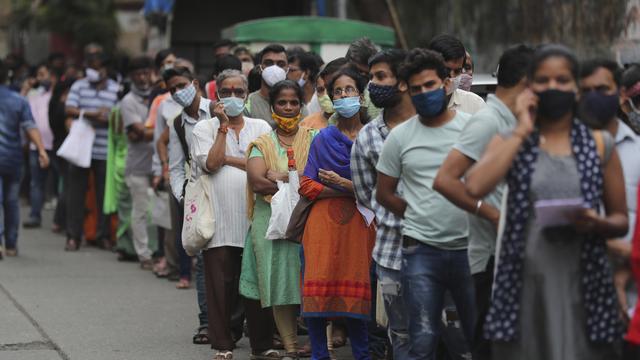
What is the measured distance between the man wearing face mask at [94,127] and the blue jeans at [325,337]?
6988 mm

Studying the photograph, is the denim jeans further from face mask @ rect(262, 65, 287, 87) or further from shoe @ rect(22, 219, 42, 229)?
face mask @ rect(262, 65, 287, 87)

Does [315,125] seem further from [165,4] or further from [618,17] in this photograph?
[165,4]

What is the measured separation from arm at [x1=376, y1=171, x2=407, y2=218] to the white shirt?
1.41 metres

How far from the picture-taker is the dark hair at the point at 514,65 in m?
6.27

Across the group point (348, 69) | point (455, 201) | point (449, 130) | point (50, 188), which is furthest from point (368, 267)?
point (50, 188)

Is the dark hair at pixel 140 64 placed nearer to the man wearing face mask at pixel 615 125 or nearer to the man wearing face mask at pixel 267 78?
the man wearing face mask at pixel 267 78

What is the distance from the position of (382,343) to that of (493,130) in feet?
10.6

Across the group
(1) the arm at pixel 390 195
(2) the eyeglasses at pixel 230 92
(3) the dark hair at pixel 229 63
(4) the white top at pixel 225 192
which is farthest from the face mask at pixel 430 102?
(3) the dark hair at pixel 229 63

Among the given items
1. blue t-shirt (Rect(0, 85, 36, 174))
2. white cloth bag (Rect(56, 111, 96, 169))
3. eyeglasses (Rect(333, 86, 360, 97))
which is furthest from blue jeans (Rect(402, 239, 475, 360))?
white cloth bag (Rect(56, 111, 96, 169))

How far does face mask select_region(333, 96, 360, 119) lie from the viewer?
795 centimetres

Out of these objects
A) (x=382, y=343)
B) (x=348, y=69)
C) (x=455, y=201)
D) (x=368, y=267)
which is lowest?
(x=382, y=343)

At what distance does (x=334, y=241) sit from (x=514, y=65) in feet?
6.61

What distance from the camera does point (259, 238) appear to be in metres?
8.40

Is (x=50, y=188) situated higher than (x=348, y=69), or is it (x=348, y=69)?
(x=348, y=69)
